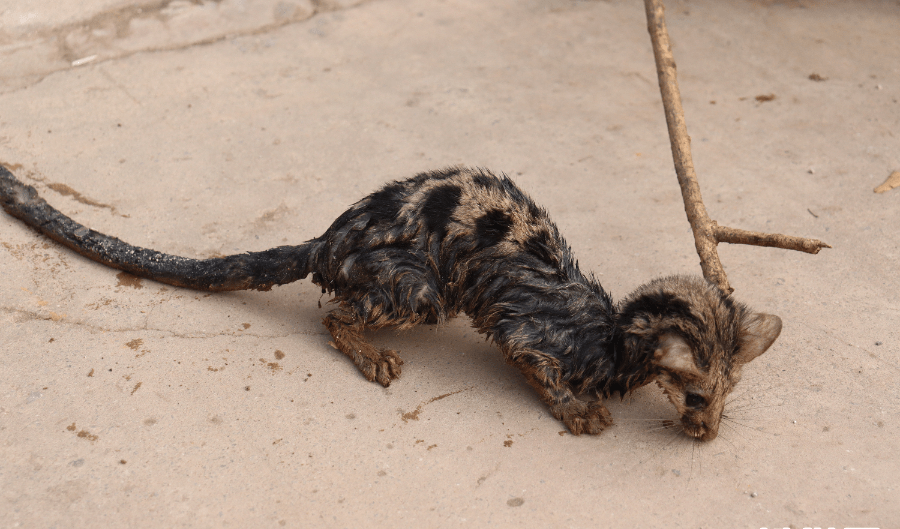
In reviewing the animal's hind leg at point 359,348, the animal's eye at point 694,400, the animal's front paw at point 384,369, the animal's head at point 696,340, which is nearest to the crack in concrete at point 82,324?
the animal's hind leg at point 359,348

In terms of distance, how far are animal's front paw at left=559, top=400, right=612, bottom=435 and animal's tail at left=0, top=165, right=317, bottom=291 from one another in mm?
1651

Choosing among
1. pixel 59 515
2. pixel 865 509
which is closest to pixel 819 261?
pixel 865 509

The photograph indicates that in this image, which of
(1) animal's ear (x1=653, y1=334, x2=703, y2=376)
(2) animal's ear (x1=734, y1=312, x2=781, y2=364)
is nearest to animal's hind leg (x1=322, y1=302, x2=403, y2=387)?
(1) animal's ear (x1=653, y1=334, x2=703, y2=376)

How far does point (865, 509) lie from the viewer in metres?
3.21

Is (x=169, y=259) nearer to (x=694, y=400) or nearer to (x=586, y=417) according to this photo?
(x=586, y=417)

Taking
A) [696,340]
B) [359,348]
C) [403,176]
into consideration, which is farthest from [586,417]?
[403,176]

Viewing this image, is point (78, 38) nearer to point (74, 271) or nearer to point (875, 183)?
point (74, 271)

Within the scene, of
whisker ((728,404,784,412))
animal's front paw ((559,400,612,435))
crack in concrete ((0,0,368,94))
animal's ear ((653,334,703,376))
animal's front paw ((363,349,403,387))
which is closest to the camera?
animal's ear ((653,334,703,376))

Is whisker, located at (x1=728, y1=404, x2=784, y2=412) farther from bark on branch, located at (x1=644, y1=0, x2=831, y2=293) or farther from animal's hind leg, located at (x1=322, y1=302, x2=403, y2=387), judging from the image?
animal's hind leg, located at (x1=322, y1=302, x2=403, y2=387)

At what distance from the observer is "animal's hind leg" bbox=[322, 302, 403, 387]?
390 cm

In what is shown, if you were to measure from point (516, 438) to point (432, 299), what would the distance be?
2.76 feet

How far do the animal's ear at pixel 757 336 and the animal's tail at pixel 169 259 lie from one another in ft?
7.57

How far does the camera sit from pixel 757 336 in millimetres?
3447

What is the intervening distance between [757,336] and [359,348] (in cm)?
200
